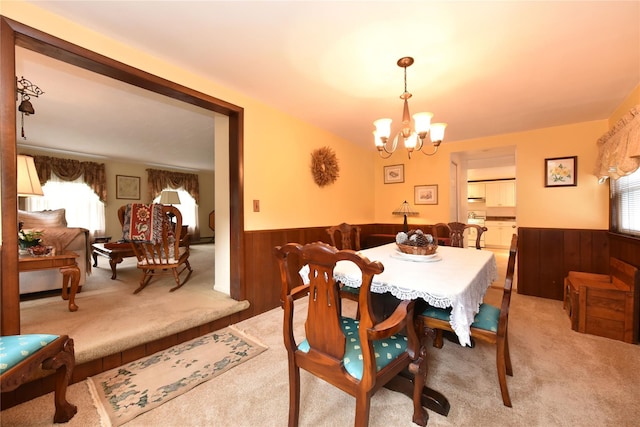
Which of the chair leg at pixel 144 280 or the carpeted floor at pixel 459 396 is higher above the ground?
the chair leg at pixel 144 280

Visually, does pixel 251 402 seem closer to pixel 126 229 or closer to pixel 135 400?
pixel 135 400

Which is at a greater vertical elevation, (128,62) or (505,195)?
(128,62)

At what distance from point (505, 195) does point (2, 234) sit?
906cm

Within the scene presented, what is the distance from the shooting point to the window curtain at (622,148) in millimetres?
2061

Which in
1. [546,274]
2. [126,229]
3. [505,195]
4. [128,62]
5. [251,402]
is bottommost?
[251,402]

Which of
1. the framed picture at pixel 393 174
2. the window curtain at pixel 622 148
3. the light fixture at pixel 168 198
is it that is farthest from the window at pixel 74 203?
the window curtain at pixel 622 148

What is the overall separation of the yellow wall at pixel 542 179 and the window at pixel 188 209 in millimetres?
6570

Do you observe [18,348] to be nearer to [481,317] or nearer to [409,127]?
[481,317]

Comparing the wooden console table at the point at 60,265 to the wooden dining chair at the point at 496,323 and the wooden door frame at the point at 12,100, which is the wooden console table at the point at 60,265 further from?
the wooden dining chair at the point at 496,323

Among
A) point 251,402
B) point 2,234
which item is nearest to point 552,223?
point 251,402

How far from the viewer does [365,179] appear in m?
4.52

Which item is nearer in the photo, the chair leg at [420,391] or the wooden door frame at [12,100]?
the chair leg at [420,391]

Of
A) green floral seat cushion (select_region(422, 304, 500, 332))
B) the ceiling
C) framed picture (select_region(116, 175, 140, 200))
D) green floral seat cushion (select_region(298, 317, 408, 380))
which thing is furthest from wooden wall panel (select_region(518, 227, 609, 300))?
framed picture (select_region(116, 175, 140, 200))

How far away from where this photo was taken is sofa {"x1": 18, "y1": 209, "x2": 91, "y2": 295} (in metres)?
2.66
